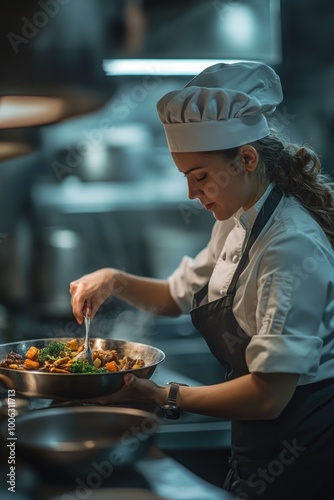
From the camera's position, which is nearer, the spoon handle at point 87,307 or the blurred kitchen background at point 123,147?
the spoon handle at point 87,307

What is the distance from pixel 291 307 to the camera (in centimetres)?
166

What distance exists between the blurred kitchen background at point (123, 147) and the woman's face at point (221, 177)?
0.96 m

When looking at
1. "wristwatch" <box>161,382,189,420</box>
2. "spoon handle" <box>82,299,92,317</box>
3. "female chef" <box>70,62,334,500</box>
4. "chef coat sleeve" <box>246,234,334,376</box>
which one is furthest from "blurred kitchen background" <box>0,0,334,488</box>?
"chef coat sleeve" <box>246,234,334,376</box>

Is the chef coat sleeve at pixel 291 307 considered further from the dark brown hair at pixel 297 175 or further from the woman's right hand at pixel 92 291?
the woman's right hand at pixel 92 291

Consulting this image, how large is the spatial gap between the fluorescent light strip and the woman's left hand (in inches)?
59.7

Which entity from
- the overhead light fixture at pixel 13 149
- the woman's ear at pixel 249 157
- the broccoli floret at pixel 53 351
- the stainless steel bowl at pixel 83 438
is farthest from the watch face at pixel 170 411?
the overhead light fixture at pixel 13 149

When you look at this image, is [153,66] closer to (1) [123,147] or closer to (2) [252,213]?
(1) [123,147]

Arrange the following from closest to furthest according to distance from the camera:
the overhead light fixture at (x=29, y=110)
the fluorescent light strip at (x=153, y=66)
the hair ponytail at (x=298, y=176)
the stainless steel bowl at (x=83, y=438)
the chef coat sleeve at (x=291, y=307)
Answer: the stainless steel bowl at (x=83, y=438) → the chef coat sleeve at (x=291, y=307) → the hair ponytail at (x=298, y=176) → the overhead light fixture at (x=29, y=110) → the fluorescent light strip at (x=153, y=66)

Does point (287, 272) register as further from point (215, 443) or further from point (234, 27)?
point (234, 27)

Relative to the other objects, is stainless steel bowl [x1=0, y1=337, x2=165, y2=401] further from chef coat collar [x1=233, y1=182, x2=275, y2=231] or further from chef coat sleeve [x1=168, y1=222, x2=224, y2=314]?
chef coat sleeve [x1=168, y1=222, x2=224, y2=314]

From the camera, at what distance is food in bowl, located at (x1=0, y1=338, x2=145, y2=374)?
71.7 inches

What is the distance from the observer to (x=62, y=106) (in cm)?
268

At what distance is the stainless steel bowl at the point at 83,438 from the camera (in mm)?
1403

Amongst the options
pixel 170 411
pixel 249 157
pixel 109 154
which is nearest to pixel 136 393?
pixel 170 411
